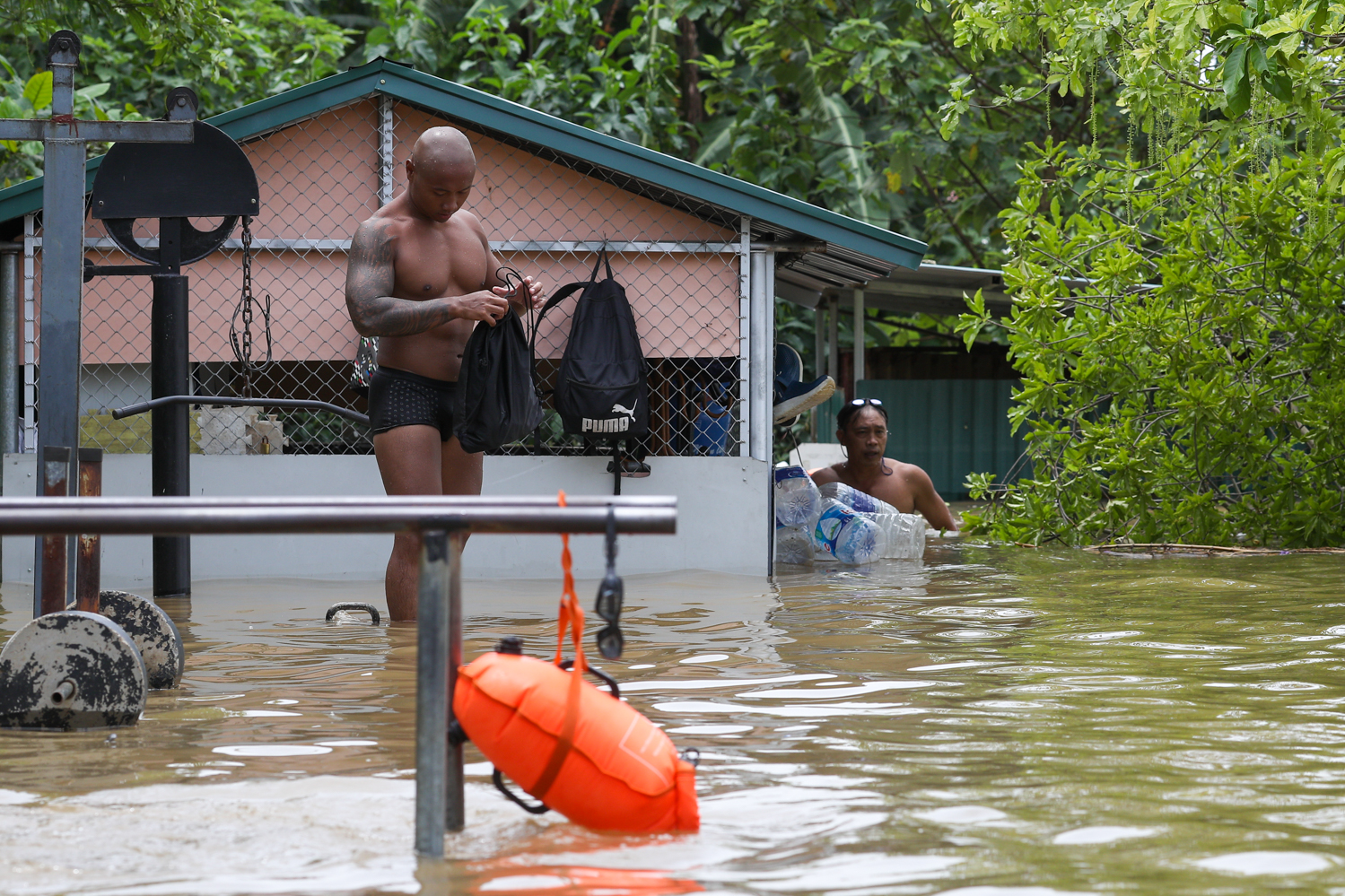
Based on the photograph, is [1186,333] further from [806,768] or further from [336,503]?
[336,503]

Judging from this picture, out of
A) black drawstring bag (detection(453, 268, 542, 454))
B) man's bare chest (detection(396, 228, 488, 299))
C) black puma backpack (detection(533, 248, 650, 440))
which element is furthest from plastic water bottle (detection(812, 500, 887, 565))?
man's bare chest (detection(396, 228, 488, 299))

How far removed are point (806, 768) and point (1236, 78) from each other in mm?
3869

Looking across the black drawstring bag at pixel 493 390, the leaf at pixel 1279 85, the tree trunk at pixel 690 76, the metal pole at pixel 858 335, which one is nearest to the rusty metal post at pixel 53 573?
the black drawstring bag at pixel 493 390

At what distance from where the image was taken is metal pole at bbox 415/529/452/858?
2506mm

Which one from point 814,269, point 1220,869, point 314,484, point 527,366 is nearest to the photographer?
point 1220,869

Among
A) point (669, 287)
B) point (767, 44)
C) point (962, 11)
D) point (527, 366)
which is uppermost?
point (767, 44)

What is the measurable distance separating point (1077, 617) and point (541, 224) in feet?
13.7

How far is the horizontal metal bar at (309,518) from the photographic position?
8.15 ft

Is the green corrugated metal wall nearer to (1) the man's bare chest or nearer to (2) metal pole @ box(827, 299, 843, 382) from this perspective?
(2) metal pole @ box(827, 299, 843, 382)

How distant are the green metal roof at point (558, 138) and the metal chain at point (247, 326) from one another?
712mm

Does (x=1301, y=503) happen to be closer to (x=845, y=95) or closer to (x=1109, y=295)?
(x=1109, y=295)

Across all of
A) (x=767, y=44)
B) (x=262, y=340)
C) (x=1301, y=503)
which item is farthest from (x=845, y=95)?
(x=262, y=340)

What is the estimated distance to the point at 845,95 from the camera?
65.5 feet

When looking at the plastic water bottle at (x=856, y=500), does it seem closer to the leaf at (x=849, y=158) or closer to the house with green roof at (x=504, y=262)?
the house with green roof at (x=504, y=262)
